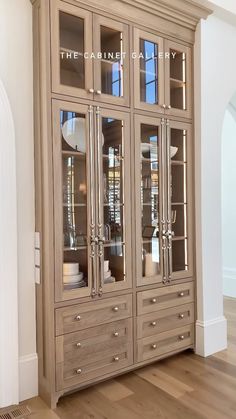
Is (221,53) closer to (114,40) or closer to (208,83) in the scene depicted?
(208,83)

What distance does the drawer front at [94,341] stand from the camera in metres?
2.24

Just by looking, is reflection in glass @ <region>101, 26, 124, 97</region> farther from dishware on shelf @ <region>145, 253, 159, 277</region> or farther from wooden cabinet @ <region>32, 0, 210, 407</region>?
dishware on shelf @ <region>145, 253, 159, 277</region>

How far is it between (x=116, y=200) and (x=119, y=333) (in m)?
0.97

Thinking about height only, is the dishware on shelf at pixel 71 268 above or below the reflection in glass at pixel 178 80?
below

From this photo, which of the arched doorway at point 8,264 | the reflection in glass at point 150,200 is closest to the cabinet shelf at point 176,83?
the reflection in glass at point 150,200

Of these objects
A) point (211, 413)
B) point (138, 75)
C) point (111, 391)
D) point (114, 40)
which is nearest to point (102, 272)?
point (111, 391)

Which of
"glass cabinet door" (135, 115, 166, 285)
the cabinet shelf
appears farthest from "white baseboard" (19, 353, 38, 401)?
the cabinet shelf

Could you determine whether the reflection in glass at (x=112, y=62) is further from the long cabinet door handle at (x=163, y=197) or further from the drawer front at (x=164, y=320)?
the drawer front at (x=164, y=320)

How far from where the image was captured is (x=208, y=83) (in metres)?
2.97

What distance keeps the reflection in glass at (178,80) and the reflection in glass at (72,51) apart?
2.89 feet

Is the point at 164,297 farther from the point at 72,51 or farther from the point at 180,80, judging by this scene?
the point at 72,51

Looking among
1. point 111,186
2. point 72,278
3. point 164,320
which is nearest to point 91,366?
point 72,278

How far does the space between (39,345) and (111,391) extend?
0.61 m

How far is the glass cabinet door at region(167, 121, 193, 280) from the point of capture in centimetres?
291
